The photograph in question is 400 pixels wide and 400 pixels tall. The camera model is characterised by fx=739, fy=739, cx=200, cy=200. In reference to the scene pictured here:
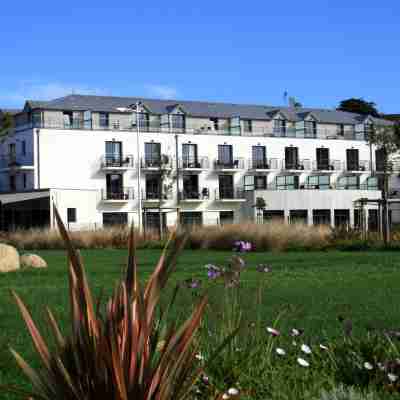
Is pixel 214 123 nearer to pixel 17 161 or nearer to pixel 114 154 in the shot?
pixel 114 154

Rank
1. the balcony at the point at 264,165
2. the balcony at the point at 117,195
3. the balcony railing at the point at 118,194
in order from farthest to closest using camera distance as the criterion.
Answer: the balcony at the point at 264,165 < the balcony railing at the point at 118,194 < the balcony at the point at 117,195

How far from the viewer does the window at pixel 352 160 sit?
63375 mm

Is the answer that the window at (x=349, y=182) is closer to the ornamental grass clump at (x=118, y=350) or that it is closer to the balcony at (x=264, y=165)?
the balcony at (x=264, y=165)

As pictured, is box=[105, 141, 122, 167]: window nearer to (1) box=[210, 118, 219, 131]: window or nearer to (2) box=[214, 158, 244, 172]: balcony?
(2) box=[214, 158, 244, 172]: balcony

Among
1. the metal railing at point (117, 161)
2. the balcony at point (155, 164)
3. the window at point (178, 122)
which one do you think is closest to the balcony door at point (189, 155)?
the window at point (178, 122)

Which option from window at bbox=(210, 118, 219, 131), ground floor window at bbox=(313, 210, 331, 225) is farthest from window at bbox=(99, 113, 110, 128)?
ground floor window at bbox=(313, 210, 331, 225)

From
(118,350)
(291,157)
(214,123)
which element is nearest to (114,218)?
(214,123)

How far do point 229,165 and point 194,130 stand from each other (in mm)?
3910

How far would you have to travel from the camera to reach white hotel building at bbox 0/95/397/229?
173 ft

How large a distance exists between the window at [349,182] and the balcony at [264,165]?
19.6 ft

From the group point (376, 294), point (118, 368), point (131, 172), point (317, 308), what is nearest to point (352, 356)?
point (118, 368)

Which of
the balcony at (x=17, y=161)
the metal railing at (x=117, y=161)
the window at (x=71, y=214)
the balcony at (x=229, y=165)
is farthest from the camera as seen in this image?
the balcony at (x=229, y=165)

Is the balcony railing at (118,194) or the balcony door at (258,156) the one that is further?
the balcony door at (258,156)

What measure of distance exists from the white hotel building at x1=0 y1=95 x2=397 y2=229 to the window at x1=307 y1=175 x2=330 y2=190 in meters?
0.09
